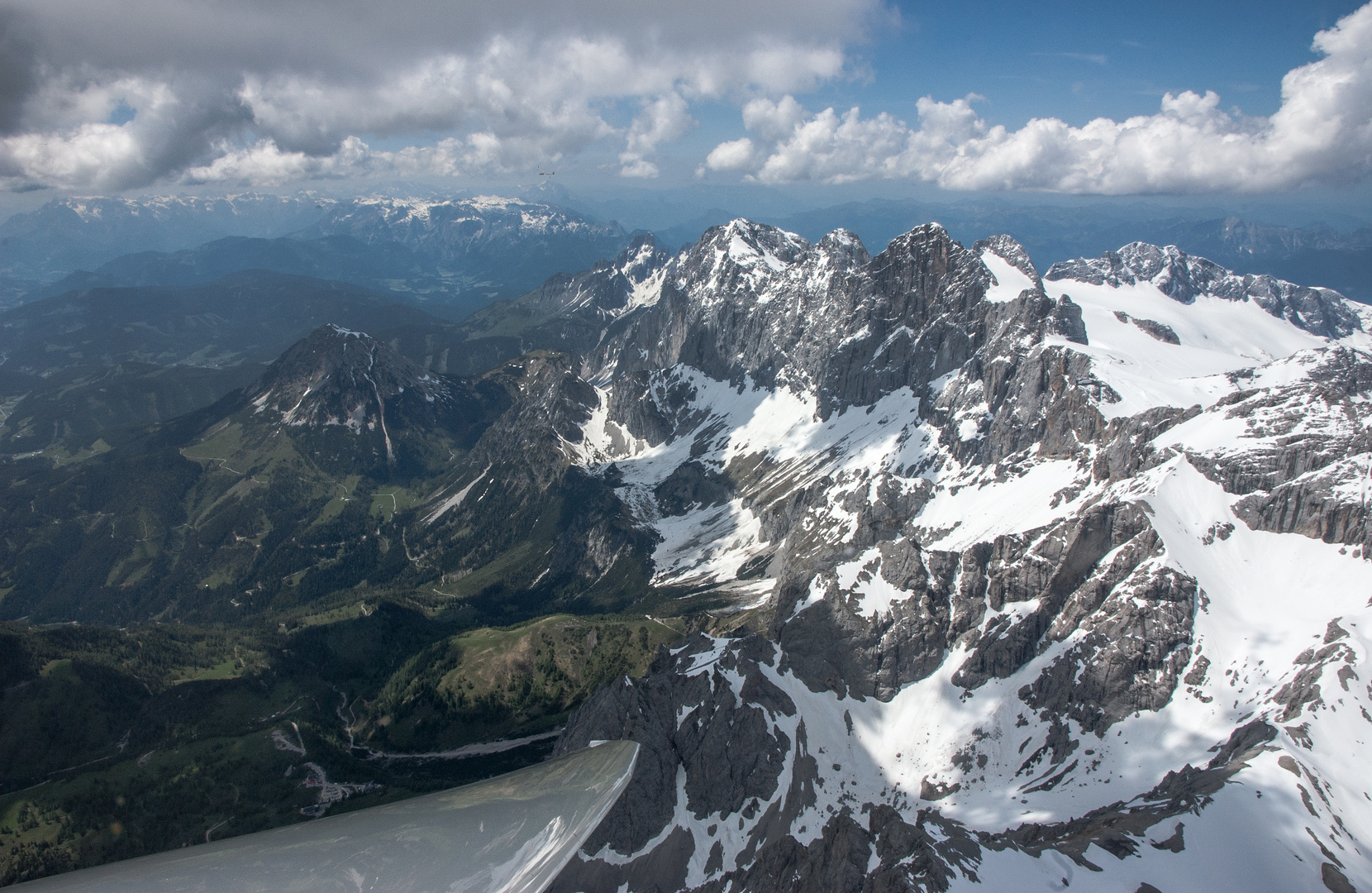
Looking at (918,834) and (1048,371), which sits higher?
(1048,371)

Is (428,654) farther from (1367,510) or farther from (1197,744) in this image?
(1367,510)

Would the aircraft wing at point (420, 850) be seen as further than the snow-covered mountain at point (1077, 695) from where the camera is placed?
No

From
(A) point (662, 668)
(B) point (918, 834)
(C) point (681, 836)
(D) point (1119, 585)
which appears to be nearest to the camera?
(B) point (918, 834)

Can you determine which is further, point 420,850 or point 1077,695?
point 1077,695

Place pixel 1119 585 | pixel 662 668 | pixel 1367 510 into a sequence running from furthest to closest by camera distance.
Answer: pixel 662 668
pixel 1119 585
pixel 1367 510

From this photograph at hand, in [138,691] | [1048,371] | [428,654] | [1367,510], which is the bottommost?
[428,654]

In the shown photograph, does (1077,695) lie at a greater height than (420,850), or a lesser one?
lesser

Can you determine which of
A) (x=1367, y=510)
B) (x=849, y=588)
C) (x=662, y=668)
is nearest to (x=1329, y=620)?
(x=1367, y=510)

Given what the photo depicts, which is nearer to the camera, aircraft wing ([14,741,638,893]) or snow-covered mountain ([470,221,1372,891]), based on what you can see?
aircraft wing ([14,741,638,893])
